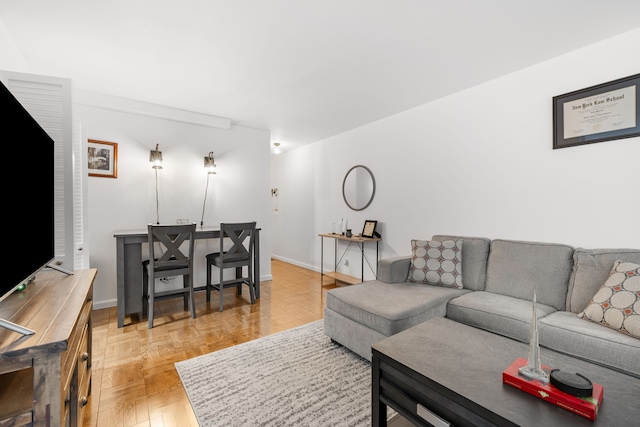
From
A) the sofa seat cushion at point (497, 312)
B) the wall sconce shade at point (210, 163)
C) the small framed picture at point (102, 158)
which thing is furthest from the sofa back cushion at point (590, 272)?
the small framed picture at point (102, 158)

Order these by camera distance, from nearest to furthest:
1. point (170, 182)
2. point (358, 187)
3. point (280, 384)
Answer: point (280, 384) < point (170, 182) < point (358, 187)

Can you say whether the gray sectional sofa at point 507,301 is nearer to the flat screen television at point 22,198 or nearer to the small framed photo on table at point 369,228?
the small framed photo on table at point 369,228

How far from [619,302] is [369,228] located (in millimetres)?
2544

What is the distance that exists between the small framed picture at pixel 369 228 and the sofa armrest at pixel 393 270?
1.16m

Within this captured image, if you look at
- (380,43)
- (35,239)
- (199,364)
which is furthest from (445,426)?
(380,43)

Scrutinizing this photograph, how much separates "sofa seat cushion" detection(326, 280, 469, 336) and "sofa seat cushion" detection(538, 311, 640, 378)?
0.66 meters

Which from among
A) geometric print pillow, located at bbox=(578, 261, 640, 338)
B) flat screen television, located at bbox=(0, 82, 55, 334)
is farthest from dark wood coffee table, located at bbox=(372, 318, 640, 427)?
flat screen television, located at bbox=(0, 82, 55, 334)

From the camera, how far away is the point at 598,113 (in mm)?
2162

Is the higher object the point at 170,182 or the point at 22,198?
the point at 170,182

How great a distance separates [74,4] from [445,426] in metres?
2.93

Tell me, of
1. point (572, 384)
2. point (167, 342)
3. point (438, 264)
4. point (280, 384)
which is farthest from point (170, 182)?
point (572, 384)

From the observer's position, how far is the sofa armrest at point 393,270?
2.60 metres

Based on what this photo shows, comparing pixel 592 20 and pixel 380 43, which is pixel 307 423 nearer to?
pixel 380 43

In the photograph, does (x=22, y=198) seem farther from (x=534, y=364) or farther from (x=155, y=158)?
(x=155, y=158)
